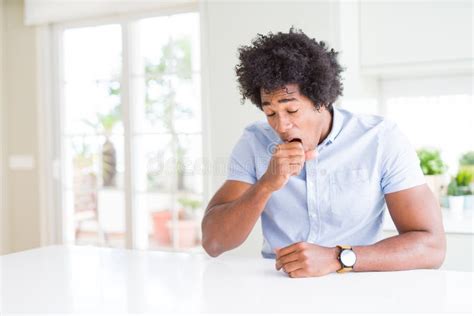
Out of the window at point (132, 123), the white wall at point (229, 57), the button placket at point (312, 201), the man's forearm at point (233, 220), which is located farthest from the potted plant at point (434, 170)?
the man's forearm at point (233, 220)

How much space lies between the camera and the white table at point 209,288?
3.60 ft

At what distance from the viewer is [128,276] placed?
1387mm

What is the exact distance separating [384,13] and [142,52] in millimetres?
1846

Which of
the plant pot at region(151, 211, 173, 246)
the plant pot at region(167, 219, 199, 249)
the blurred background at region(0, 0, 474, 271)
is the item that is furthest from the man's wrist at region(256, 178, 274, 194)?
the plant pot at region(151, 211, 173, 246)

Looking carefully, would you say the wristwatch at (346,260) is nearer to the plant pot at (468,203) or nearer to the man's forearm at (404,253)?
the man's forearm at (404,253)

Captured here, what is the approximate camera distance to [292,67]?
1.58 m

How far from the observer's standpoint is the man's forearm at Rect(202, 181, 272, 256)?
5.40ft

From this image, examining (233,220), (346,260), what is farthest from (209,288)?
(233,220)

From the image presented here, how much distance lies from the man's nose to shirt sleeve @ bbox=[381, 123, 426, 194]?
1.04 ft

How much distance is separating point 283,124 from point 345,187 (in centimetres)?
29

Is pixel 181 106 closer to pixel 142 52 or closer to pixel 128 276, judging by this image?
pixel 142 52

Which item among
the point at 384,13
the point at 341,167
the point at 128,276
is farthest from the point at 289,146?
the point at 384,13

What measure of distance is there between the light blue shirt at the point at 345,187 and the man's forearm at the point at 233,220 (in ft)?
0.40

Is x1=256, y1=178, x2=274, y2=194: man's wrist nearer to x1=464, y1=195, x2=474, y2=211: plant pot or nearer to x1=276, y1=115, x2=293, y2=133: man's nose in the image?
x1=276, y1=115, x2=293, y2=133: man's nose
